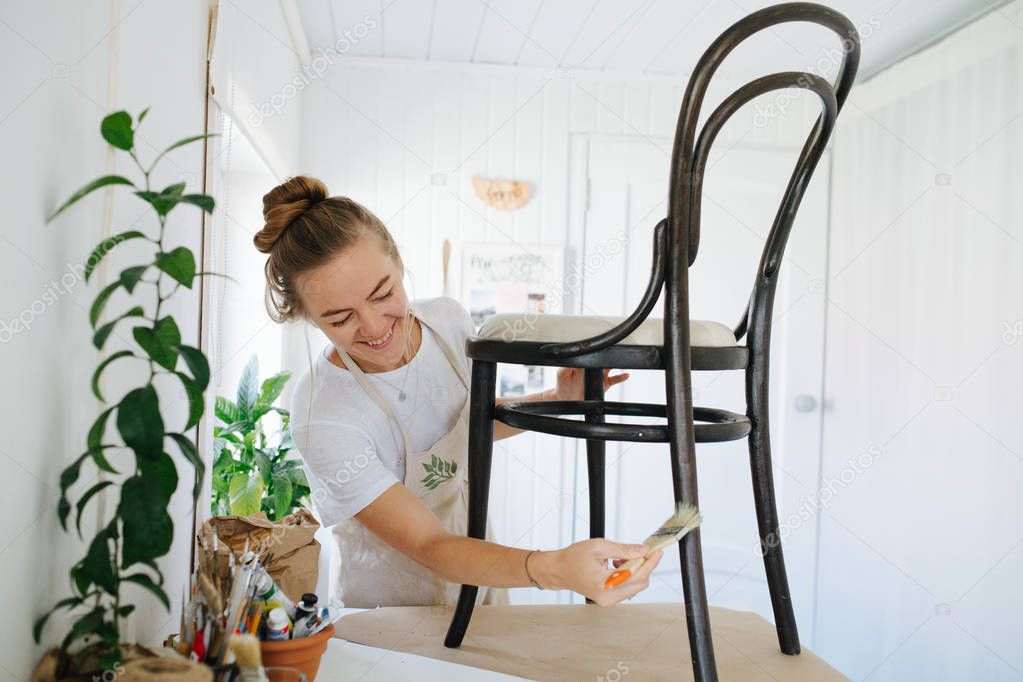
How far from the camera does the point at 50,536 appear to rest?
801 millimetres

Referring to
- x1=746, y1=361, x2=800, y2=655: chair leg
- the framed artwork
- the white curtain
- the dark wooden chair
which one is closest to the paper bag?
the dark wooden chair

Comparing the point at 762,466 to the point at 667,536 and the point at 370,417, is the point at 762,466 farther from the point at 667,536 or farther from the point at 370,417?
the point at 370,417

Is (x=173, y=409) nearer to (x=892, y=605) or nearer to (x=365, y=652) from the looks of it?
(x=365, y=652)

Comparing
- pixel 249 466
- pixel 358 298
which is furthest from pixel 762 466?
pixel 249 466

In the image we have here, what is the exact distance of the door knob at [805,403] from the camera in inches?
137

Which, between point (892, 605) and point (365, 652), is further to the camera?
point (892, 605)

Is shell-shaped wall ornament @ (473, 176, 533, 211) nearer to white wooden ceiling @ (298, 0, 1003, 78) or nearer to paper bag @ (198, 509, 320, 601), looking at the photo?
white wooden ceiling @ (298, 0, 1003, 78)

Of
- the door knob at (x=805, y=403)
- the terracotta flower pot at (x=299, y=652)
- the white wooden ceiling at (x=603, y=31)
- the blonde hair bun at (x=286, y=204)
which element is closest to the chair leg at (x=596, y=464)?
the terracotta flower pot at (x=299, y=652)

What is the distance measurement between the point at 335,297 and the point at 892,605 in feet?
8.18

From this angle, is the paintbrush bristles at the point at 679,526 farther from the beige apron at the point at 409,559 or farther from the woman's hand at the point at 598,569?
the beige apron at the point at 409,559

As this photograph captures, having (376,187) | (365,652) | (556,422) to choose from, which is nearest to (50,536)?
(365,652)

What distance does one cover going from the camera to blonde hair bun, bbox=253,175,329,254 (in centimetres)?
140

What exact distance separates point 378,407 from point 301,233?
0.37 m

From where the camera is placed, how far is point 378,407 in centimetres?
150
